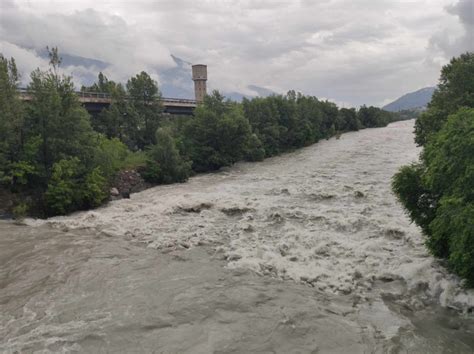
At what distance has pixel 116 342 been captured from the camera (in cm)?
1083

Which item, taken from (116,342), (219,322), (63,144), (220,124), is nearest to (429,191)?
(219,322)

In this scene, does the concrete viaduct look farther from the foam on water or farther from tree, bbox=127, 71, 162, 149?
the foam on water

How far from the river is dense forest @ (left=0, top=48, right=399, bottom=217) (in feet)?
13.8

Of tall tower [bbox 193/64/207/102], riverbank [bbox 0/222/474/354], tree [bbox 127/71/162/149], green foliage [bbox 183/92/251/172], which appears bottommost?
riverbank [bbox 0/222/474/354]

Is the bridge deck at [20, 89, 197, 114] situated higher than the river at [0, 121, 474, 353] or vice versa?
the bridge deck at [20, 89, 197, 114]

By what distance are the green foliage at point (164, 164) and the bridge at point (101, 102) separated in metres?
9.73

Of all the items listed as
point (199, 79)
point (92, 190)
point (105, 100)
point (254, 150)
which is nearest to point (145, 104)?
point (105, 100)

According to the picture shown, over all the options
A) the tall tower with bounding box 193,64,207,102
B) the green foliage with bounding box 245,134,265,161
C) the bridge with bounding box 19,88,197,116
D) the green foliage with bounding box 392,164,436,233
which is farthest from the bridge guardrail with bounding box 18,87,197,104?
the tall tower with bounding box 193,64,207,102

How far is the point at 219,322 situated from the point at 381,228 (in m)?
11.9

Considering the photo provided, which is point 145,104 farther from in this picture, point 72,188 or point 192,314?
point 192,314

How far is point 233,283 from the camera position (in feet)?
48.6

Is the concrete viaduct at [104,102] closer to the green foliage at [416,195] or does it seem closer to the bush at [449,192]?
the green foliage at [416,195]

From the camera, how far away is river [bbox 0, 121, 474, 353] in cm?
1093

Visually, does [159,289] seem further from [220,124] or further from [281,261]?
[220,124]
